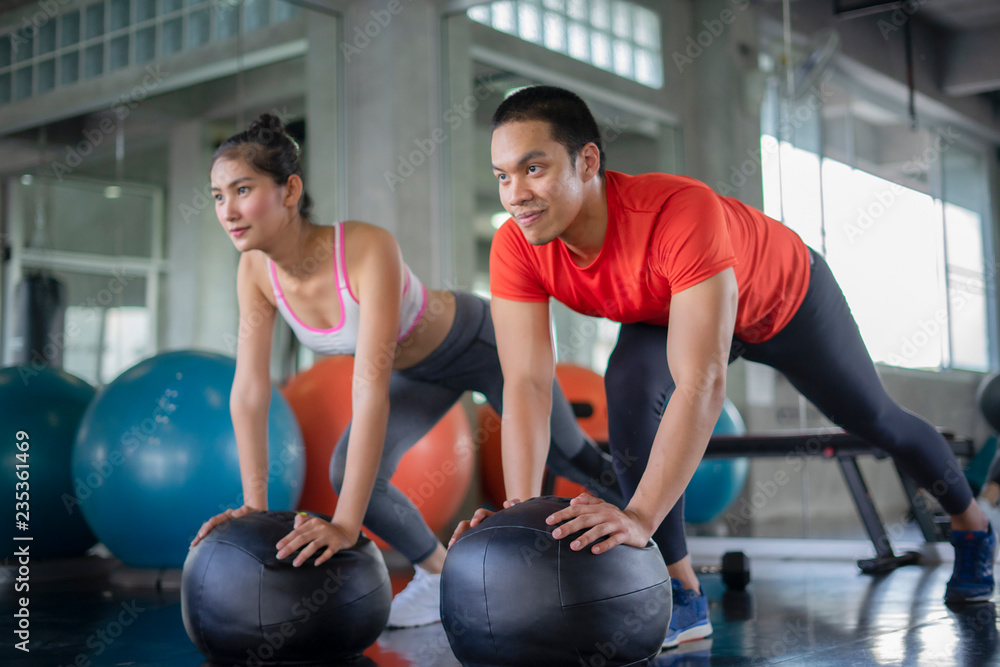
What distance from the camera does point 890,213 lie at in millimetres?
3848

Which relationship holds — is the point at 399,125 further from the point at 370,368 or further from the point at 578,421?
the point at 370,368

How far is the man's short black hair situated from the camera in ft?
5.09

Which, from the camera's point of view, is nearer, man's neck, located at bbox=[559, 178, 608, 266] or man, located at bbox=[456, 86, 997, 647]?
man, located at bbox=[456, 86, 997, 647]

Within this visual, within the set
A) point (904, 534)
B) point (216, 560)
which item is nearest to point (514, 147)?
point (216, 560)

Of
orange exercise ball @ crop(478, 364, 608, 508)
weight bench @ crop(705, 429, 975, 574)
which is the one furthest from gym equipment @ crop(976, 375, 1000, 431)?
orange exercise ball @ crop(478, 364, 608, 508)

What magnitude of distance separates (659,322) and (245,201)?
92cm

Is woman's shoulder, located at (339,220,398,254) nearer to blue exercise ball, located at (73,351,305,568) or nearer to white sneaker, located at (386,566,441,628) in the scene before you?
white sneaker, located at (386,566,441,628)

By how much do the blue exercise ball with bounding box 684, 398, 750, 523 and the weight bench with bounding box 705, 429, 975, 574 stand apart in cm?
60

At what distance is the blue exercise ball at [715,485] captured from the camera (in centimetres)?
404

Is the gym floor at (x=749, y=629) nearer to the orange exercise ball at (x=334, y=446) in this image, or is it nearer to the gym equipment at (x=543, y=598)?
the gym equipment at (x=543, y=598)

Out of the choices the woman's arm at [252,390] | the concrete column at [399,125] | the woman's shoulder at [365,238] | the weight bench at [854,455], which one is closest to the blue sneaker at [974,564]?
the weight bench at [854,455]

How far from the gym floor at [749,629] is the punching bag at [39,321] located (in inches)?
73.3

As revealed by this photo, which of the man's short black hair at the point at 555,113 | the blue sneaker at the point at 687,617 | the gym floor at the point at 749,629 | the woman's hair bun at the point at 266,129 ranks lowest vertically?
the gym floor at the point at 749,629

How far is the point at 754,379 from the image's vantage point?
14.8ft
